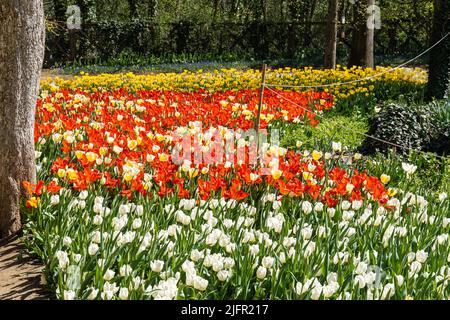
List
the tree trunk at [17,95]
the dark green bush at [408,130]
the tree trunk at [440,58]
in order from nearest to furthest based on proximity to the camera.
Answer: the tree trunk at [17,95], the dark green bush at [408,130], the tree trunk at [440,58]

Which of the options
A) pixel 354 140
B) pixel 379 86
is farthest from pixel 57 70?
pixel 354 140

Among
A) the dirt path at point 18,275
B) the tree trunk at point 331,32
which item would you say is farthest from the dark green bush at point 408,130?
the tree trunk at point 331,32

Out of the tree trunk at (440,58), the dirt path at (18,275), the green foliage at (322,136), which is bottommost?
the dirt path at (18,275)

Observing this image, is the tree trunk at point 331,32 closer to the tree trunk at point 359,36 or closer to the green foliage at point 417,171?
the tree trunk at point 359,36

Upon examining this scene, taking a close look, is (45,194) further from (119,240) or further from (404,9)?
(404,9)

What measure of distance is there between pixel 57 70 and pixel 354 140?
516 inches

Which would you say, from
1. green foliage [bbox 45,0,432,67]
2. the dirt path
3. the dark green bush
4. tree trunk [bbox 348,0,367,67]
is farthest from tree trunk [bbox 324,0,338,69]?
the dirt path

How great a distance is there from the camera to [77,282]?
295 centimetres

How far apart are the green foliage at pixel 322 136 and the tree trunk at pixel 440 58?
96.7 inches

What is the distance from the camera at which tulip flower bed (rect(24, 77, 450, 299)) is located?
301 centimetres

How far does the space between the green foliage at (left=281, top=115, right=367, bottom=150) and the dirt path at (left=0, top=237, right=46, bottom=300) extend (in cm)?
346

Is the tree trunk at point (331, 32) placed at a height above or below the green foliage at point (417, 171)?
above

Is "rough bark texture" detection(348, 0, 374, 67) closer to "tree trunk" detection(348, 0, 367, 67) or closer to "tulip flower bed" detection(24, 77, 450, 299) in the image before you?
"tree trunk" detection(348, 0, 367, 67)

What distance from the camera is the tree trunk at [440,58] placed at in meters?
10.1
